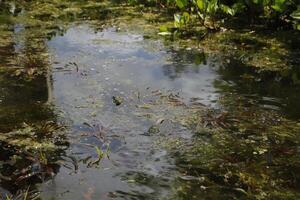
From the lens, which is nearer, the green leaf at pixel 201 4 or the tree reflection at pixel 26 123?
the tree reflection at pixel 26 123

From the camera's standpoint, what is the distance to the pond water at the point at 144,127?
222 centimetres

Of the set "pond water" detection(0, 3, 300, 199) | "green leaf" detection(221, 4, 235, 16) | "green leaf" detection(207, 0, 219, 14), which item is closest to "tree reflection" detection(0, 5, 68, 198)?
"pond water" detection(0, 3, 300, 199)

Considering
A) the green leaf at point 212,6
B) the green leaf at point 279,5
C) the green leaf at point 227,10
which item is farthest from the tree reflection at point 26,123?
the green leaf at point 279,5

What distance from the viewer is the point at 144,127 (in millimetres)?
2855

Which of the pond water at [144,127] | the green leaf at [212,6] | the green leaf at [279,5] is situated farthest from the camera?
the green leaf at [212,6]

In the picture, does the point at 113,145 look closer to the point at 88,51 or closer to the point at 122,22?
the point at 88,51

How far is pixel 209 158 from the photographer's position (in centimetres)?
248

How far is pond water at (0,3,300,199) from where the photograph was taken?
7.29 feet

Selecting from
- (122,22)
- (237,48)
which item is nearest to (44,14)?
(122,22)

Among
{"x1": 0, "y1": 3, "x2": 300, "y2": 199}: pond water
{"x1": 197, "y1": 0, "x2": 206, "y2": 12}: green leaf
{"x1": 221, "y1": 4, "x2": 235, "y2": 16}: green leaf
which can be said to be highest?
{"x1": 197, "y1": 0, "x2": 206, "y2": 12}: green leaf

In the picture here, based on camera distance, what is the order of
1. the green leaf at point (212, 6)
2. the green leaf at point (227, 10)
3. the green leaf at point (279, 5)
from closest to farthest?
the green leaf at point (279, 5), the green leaf at point (212, 6), the green leaf at point (227, 10)

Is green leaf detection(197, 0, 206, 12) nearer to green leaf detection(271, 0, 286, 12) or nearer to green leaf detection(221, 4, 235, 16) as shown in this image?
green leaf detection(221, 4, 235, 16)

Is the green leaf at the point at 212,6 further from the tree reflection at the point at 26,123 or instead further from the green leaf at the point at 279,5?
the tree reflection at the point at 26,123

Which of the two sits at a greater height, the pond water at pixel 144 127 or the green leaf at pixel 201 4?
the green leaf at pixel 201 4
